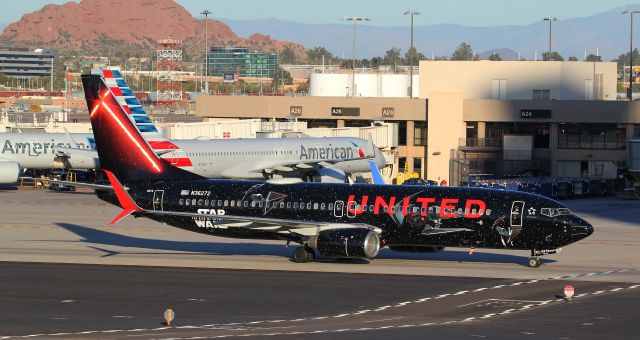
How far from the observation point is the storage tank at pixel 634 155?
93750 mm

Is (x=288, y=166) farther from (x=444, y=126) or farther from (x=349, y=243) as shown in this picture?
(x=349, y=243)

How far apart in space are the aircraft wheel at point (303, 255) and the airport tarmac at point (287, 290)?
0.43 m

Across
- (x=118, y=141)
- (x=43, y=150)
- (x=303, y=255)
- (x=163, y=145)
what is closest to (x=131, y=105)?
(x=163, y=145)

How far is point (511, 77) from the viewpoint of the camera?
124688mm

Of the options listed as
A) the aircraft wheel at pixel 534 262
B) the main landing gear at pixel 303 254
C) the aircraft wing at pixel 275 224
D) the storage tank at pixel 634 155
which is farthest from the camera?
the storage tank at pixel 634 155

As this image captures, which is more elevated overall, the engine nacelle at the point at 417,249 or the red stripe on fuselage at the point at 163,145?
the red stripe on fuselage at the point at 163,145

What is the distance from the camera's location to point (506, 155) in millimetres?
112438

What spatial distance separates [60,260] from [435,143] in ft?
214

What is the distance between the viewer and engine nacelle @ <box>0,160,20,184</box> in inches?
3548

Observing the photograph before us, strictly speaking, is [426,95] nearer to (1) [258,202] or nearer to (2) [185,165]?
(2) [185,165]

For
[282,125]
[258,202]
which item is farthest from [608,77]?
[258,202]

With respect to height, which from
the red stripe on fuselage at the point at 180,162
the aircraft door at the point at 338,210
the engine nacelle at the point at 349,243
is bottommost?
the engine nacelle at the point at 349,243

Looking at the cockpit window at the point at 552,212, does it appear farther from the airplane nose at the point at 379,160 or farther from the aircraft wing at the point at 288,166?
the airplane nose at the point at 379,160

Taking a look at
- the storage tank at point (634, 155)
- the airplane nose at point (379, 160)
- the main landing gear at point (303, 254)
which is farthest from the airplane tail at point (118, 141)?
the storage tank at point (634, 155)
